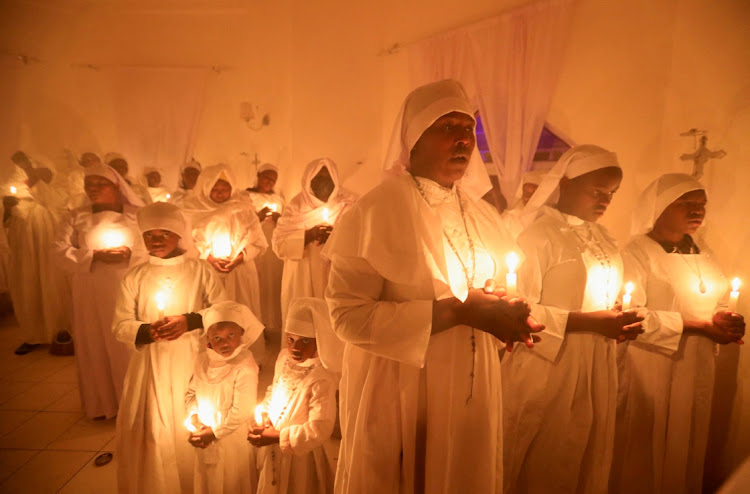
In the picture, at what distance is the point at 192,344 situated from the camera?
2.84m

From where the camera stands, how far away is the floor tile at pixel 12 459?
317 centimetres

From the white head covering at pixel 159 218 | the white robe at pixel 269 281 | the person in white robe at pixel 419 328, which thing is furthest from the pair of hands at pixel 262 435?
the white robe at pixel 269 281

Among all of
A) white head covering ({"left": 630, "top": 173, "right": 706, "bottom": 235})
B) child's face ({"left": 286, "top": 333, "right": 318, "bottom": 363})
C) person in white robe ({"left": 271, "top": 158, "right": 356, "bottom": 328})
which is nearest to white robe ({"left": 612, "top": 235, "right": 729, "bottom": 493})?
white head covering ({"left": 630, "top": 173, "right": 706, "bottom": 235})

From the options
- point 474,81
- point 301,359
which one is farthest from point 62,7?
point 301,359

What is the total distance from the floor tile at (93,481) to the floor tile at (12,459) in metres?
0.61

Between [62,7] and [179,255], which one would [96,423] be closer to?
[179,255]

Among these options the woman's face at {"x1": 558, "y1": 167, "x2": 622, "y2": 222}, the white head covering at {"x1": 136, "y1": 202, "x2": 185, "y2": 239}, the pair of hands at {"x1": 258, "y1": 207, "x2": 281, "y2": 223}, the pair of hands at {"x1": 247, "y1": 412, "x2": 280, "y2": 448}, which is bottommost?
the pair of hands at {"x1": 247, "y1": 412, "x2": 280, "y2": 448}

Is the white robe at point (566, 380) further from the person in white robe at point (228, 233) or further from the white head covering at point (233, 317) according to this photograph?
the person in white robe at point (228, 233)

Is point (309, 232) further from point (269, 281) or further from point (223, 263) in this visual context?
point (269, 281)

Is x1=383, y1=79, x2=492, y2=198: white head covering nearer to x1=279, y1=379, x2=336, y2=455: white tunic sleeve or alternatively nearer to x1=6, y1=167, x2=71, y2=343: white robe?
x1=279, y1=379, x2=336, y2=455: white tunic sleeve

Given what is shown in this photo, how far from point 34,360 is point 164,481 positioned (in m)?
4.39

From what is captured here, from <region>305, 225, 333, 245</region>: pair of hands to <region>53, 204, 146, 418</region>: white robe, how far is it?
5.89 ft

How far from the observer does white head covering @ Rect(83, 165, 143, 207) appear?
3801mm

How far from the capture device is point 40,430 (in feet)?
12.3
